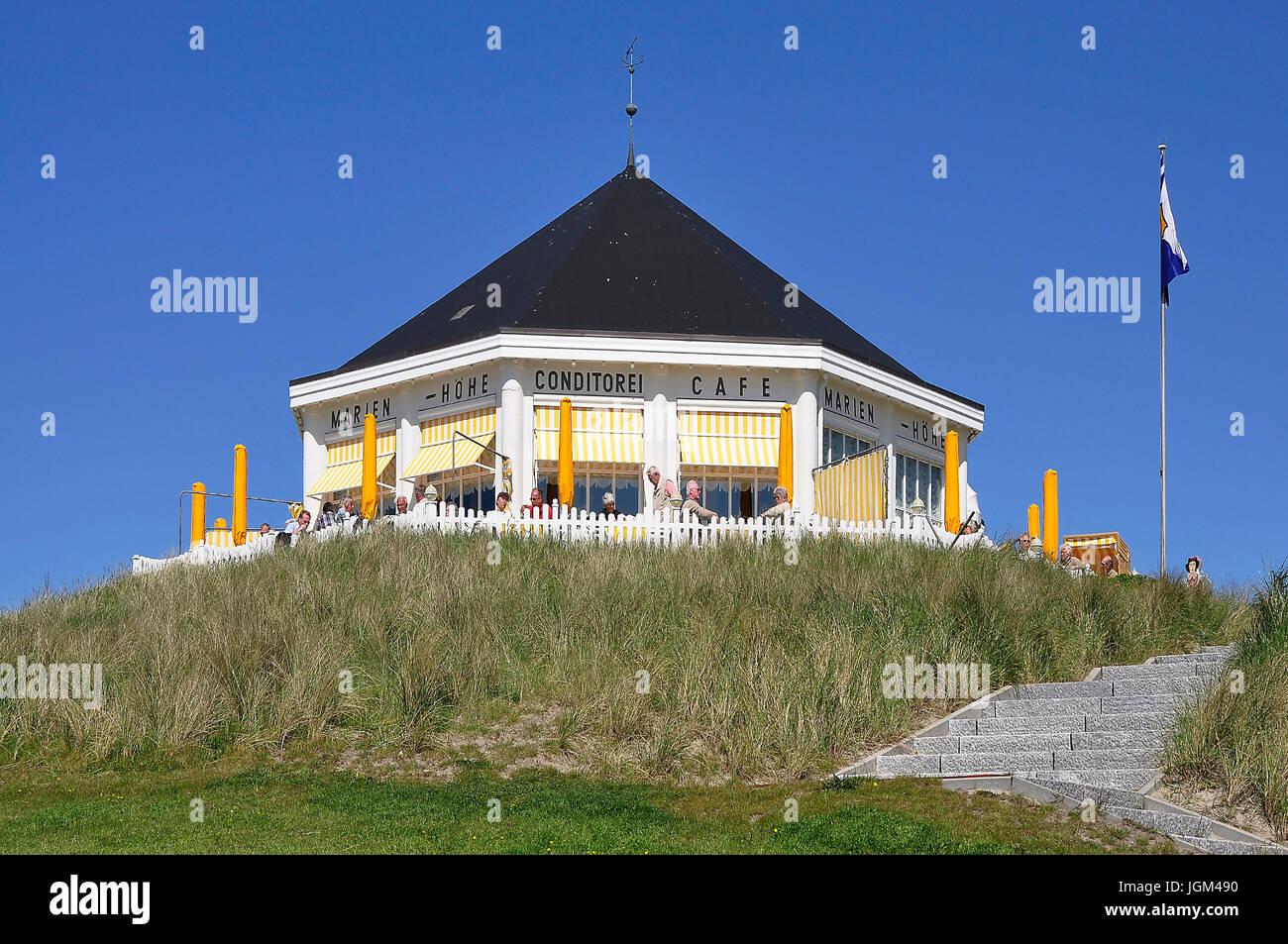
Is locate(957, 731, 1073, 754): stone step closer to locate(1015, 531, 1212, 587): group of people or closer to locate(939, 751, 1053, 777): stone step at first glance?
locate(939, 751, 1053, 777): stone step

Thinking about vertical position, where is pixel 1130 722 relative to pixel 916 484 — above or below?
below

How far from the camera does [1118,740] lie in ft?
47.2

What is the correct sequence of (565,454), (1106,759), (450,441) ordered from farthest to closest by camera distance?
(450,441), (565,454), (1106,759)

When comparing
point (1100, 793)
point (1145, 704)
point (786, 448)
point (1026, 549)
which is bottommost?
point (1100, 793)

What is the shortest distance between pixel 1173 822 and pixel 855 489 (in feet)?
47.1

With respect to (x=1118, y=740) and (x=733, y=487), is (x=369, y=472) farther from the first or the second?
(x=1118, y=740)

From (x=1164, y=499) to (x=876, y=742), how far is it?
13.1 meters

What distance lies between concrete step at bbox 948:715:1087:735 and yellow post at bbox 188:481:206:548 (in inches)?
640

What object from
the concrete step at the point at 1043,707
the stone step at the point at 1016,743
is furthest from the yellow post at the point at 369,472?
the stone step at the point at 1016,743

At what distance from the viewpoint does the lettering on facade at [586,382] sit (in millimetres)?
29562

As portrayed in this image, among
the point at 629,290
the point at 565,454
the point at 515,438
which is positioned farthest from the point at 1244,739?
the point at 629,290
